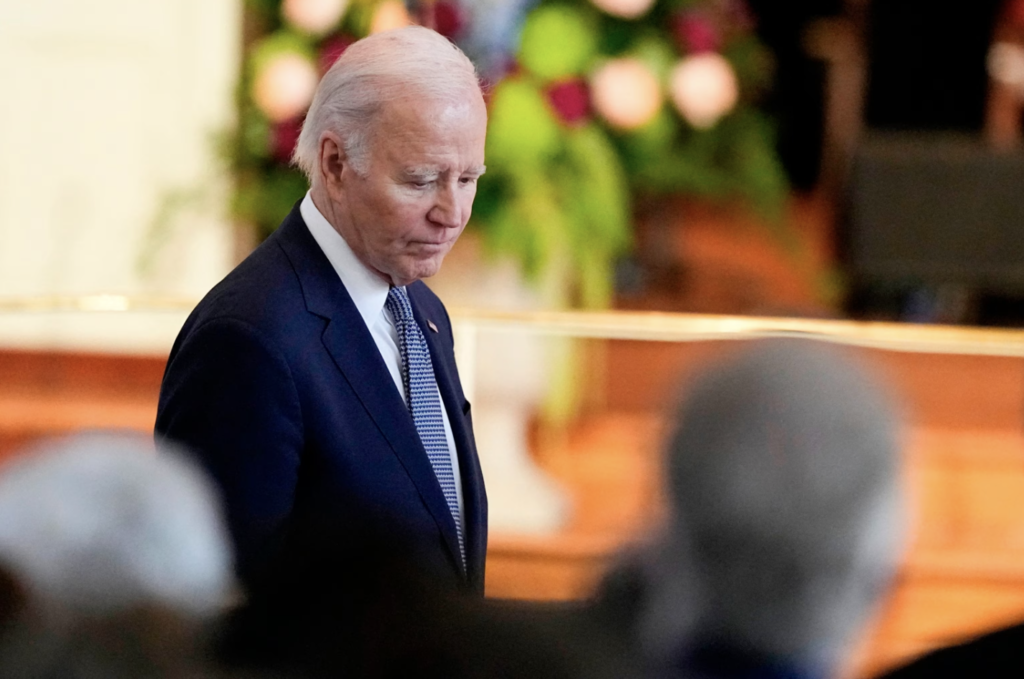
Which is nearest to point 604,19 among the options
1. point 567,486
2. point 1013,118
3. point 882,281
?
point 567,486

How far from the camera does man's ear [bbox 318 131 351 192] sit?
1504mm

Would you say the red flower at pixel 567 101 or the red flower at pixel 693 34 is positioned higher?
the red flower at pixel 693 34

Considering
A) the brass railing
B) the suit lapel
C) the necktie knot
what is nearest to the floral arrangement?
the brass railing

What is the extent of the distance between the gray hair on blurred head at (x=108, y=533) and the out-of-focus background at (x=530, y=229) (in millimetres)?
2001

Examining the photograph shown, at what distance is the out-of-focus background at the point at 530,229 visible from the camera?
3367 millimetres

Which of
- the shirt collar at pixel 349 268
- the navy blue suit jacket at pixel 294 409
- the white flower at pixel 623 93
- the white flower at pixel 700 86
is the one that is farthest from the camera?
the white flower at pixel 700 86

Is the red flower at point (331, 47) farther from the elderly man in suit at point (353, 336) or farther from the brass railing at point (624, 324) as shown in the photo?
the elderly man in suit at point (353, 336)

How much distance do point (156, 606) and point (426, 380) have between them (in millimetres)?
968

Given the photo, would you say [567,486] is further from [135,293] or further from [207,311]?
[207,311]

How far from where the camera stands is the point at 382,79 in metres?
1.45

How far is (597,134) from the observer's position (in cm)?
356

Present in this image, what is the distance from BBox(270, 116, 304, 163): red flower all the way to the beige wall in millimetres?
592

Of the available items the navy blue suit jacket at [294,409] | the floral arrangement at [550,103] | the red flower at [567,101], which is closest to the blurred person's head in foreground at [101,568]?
the navy blue suit jacket at [294,409]

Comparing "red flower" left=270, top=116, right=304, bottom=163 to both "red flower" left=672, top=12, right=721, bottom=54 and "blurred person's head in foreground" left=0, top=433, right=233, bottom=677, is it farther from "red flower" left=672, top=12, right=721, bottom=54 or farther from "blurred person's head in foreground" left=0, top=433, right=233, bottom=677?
"blurred person's head in foreground" left=0, top=433, right=233, bottom=677
